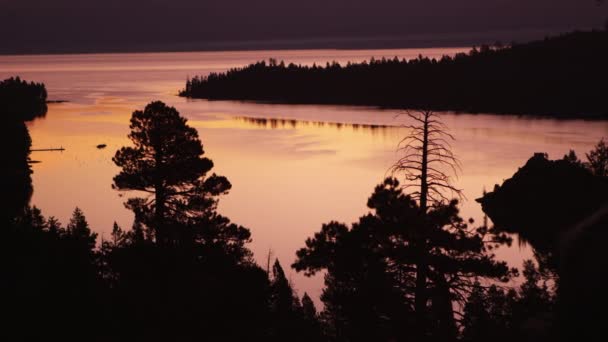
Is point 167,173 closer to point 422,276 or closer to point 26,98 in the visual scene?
point 422,276

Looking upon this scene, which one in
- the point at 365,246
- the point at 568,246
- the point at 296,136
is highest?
the point at 568,246

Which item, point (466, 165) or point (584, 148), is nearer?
point (466, 165)

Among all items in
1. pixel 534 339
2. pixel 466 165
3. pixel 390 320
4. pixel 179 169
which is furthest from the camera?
pixel 466 165

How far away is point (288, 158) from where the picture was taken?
9638cm

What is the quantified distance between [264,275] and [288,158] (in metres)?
73.4

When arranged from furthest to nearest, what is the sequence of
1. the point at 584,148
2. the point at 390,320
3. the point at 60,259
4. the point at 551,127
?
the point at 551,127 → the point at 584,148 → the point at 60,259 → the point at 390,320

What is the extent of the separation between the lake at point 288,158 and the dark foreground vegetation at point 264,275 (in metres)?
12.9

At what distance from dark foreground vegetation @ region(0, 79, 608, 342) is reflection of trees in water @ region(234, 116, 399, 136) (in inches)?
3943

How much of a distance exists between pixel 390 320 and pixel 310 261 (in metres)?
2.66

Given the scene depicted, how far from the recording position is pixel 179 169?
90.6 feet

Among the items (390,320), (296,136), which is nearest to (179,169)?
(390,320)

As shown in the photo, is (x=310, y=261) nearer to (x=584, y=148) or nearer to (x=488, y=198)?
(x=488, y=198)

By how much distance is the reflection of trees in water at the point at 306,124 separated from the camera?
134000mm

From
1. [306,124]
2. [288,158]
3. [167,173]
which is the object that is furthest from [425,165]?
[306,124]
